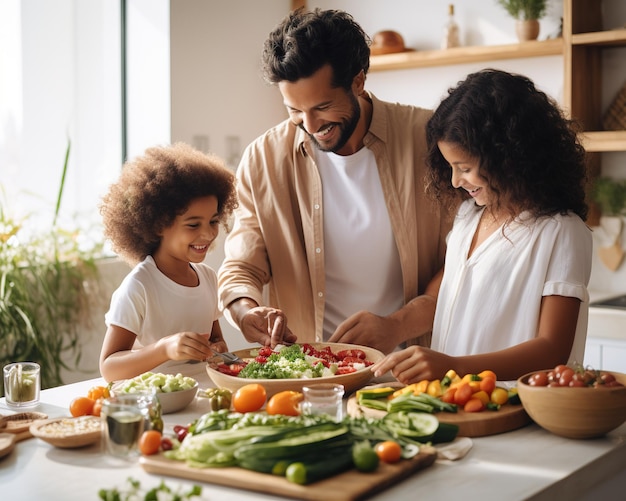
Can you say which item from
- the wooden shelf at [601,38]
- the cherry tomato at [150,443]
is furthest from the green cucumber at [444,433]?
the wooden shelf at [601,38]

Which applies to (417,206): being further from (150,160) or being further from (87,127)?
(87,127)

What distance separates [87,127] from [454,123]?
2.62 metres

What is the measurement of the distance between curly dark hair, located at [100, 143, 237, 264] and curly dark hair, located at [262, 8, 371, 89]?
0.33 m

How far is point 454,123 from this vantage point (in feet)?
7.21

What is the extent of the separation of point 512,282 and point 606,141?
1.91 meters

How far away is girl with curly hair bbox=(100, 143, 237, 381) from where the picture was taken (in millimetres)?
2293

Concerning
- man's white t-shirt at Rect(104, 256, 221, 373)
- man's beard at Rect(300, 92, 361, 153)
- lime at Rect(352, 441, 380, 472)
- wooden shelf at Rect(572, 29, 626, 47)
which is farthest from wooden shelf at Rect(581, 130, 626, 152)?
lime at Rect(352, 441, 380, 472)

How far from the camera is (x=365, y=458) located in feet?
4.64

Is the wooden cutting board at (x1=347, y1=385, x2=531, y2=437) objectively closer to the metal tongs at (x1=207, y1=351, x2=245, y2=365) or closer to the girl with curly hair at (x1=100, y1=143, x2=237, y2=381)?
the metal tongs at (x1=207, y1=351, x2=245, y2=365)

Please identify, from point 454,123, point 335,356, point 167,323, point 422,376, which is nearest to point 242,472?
point 422,376

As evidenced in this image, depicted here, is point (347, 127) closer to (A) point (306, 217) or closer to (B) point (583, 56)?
(A) point (306, 217)

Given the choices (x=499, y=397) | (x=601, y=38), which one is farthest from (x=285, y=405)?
(x=601, y=38)

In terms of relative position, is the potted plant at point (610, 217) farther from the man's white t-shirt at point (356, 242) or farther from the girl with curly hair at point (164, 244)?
the girl with curly hair at point (164, 244)

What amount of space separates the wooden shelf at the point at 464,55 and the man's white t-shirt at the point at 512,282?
197cm
